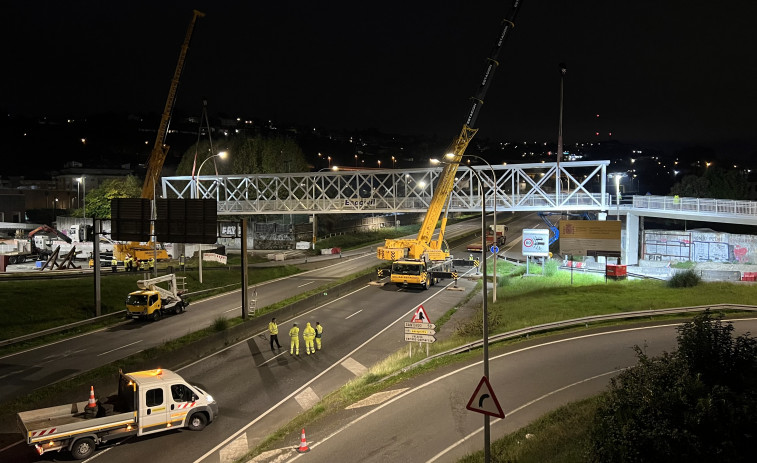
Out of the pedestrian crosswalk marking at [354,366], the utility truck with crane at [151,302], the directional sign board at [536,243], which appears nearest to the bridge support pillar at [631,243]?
the directional sign board at [536,243]

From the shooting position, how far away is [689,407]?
7980mm

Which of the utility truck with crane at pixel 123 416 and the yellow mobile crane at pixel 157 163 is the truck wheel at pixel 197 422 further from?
the yellow mobile crane at pixel 157 163

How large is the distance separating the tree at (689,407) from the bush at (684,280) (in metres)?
27.7

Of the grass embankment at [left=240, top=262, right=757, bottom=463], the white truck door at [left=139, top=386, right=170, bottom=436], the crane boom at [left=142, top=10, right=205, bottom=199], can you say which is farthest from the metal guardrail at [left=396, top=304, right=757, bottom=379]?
the crane boom at [left=142, top=10, right=205, bottom=199]

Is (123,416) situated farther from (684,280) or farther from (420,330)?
(684,280)

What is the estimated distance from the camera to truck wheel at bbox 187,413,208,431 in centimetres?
1592

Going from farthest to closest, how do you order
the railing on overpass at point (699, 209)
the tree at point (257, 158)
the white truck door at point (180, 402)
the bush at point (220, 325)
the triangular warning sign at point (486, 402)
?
the tree at point (257, 158) → the railing on overpass at point (699, 209) → the bush at point (220, 325) → the white truck door at point (180, 402) → the triangular warning sign at point (486, 402)

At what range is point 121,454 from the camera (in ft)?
47.1

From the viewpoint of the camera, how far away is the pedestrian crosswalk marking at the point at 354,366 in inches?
850

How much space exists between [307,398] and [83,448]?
287 inches

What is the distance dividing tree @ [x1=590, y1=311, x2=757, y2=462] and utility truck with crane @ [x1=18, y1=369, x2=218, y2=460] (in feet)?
39.3

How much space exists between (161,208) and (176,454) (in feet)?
54.6

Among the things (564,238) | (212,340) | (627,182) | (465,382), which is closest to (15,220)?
(212,340)

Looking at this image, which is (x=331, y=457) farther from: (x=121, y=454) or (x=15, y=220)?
(x=15, y=220)
